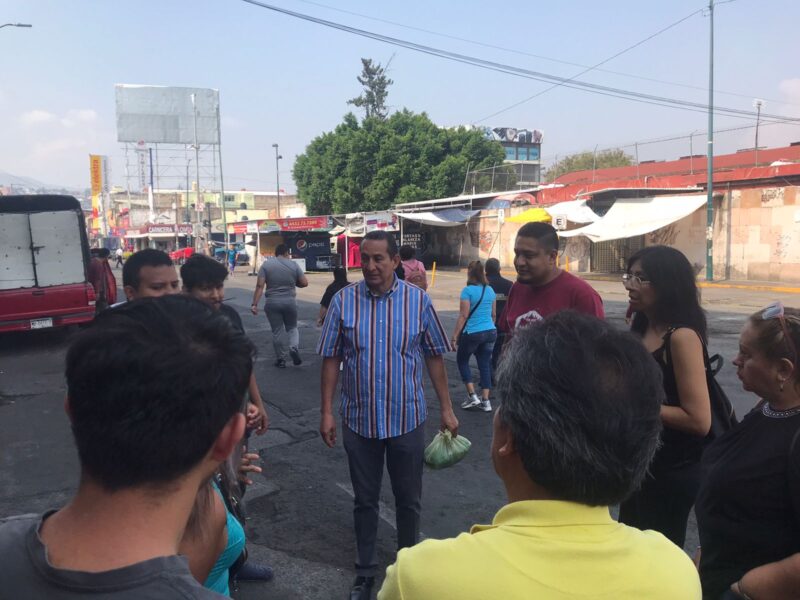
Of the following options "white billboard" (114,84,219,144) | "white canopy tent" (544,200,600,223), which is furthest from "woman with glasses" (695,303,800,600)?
"white billboard" (114,84,219,144)

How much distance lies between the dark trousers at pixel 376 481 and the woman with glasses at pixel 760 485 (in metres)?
1.60

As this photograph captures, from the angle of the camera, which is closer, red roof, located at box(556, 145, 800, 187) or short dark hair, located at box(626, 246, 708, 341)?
short dark hair, located at box(626, 246, 708, 341)

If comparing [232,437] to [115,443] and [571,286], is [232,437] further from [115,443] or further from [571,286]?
[571,286]

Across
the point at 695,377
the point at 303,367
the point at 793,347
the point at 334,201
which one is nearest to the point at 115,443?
the point at 793,347

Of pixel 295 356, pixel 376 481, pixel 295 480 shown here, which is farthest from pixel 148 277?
pixel 295 356

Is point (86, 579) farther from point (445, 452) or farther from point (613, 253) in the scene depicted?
point (613, 253)

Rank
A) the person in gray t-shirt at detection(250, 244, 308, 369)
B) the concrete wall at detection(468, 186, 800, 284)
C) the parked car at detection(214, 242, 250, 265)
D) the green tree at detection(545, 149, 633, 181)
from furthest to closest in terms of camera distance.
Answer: the green tree at detection(545, 149, 633, 181) → the parked car at detection(214, 242, 250, 265) → the concrete wall at detection(468, 186, 800, 284) → the person in gray t-shirt at detection(250, 244, 308, 369)

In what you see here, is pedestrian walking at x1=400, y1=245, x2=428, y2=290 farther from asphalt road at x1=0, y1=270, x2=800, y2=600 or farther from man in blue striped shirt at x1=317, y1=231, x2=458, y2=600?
man in blue striped shirt at x1=317, y1=231, x2=458, y2=600

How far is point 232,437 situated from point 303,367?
8102mm

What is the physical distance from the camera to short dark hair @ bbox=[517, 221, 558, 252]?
3.63 m

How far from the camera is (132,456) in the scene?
1026 mm

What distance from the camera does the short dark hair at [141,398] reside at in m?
1.02

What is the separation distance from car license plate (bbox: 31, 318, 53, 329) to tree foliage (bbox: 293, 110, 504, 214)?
2631cm

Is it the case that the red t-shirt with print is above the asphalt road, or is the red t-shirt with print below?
above
